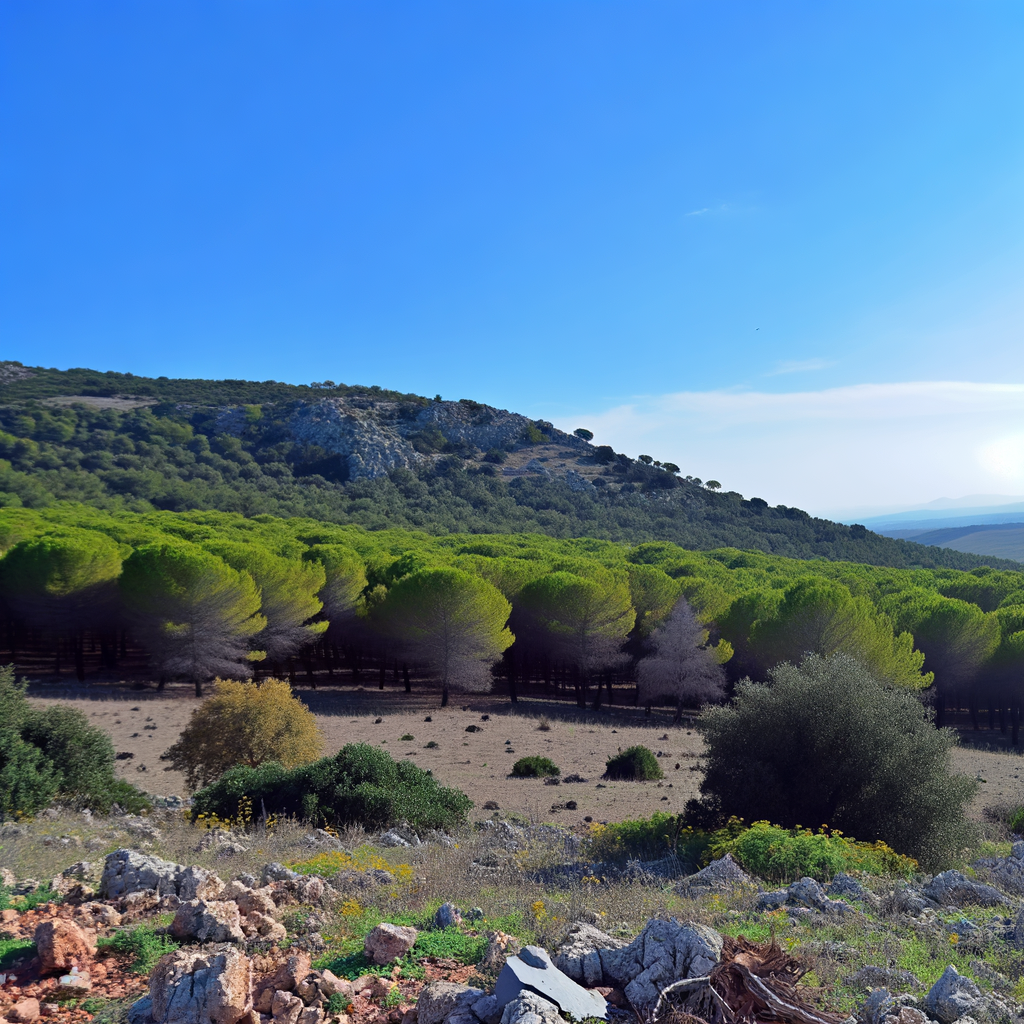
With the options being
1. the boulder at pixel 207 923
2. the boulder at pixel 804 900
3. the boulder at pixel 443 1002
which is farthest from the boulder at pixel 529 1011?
the boulder at pixel 804 900

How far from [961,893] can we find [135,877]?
9795 millimetres

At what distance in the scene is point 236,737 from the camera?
18500mm

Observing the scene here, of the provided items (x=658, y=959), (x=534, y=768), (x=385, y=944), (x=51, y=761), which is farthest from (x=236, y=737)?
(x=658, y=959)

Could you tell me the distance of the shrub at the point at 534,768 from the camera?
23.8 metres

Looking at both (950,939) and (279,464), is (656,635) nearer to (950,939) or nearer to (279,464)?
(950,939)

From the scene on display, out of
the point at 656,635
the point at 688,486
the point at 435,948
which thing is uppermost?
the point at 688,486

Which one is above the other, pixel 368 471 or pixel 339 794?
pixel 368 471

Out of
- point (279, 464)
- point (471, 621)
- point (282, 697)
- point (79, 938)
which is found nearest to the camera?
point (79, 938)

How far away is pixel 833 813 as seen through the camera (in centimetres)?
1284

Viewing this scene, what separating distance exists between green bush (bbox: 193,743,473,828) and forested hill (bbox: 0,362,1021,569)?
5923 centimetres

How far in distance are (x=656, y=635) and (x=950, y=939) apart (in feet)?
98.7

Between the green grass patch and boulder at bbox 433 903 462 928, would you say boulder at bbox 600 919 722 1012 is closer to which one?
boulder at bbox 433 903 462 928

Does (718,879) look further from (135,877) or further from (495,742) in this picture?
(495,742)

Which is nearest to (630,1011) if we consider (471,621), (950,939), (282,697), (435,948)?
(435,948)
